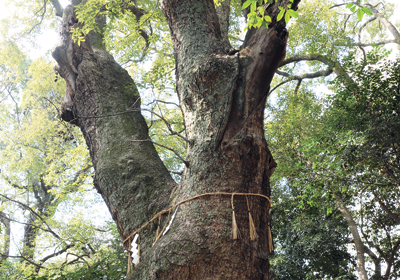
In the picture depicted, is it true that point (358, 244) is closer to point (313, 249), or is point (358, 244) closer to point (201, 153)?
point (313, 249)

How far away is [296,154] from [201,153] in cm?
519

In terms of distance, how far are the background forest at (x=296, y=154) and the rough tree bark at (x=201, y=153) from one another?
228mm

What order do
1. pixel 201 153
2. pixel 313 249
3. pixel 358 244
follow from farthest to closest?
pixel 313 249, pixel 358 244, pixel 201 153

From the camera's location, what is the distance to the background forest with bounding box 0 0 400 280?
4320 mm

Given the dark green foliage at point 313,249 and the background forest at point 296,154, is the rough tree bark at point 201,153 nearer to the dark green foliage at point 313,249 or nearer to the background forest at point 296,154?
the background forest at point 296,154

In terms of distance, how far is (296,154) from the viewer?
252 inches

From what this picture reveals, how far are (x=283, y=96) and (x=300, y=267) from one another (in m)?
5.24

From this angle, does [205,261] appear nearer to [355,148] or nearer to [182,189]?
[182,189]

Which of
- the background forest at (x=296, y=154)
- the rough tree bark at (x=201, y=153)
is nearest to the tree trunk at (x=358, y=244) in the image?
the background forest at (x=296, y=154)

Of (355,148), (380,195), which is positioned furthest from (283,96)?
(355,148)

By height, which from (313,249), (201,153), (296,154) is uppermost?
(296,154)

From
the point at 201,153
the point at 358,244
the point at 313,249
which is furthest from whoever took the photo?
the point at 313,249

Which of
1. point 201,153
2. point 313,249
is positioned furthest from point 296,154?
point 201,153

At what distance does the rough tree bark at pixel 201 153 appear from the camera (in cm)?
140
